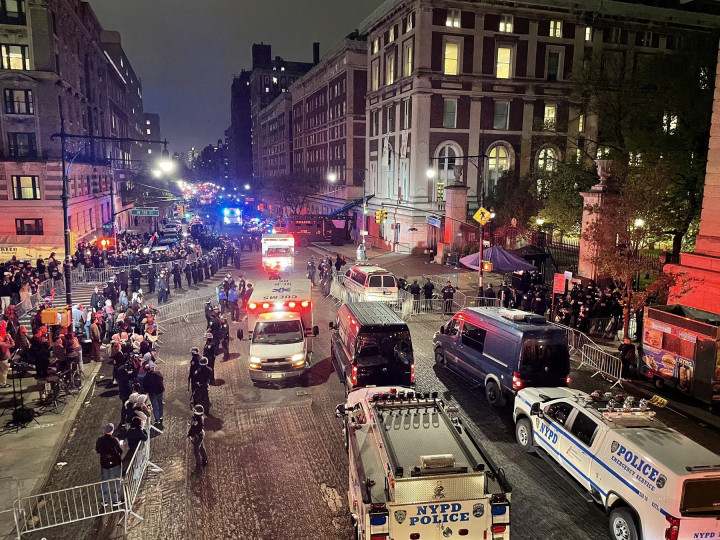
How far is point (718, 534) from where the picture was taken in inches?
293

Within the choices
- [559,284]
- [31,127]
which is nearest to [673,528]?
[559,284]

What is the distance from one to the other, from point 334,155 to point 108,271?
43161mm

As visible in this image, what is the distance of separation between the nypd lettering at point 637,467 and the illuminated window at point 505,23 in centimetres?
4340

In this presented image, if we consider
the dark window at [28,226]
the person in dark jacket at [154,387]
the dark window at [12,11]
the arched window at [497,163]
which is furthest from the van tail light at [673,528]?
the dark window at [12,11]

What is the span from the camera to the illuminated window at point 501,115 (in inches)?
1804

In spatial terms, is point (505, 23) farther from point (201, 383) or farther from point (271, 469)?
point (271, 469)

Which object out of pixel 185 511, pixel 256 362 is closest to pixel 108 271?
pixel 256 362

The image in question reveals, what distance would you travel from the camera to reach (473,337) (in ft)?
51.1

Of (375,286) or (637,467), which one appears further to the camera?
(375,286)

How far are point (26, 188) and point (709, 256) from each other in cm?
4352

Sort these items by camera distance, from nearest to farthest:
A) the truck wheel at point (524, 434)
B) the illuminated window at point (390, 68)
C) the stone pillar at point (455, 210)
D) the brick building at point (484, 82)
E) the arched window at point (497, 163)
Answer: the truck wheel at point (524, 434) < the stone pillar at point (455, 210) < the brick building at point (484, 82) < the arched window at point (497, 163) < the illuminated window at point (390, 68)

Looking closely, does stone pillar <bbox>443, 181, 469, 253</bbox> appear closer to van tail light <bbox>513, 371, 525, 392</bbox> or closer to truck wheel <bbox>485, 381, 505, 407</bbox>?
truck wheel <bbox>485, 381, 505, 407</bbox>

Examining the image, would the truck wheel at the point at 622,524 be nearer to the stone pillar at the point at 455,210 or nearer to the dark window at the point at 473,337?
the dark window at the point at 473,337

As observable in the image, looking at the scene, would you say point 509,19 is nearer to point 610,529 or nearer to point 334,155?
point 334,155
